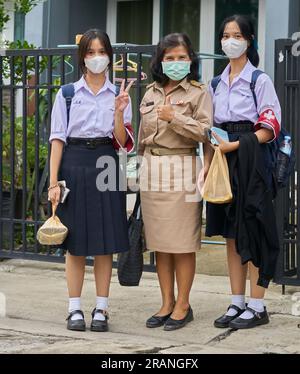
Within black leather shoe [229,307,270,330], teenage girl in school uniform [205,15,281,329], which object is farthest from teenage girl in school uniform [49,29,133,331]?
black leather shoe [229,307,270,330]

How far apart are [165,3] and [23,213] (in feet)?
16.4

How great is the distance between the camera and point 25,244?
7969 millimetres

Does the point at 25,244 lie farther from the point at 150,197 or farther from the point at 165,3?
the point at 165,3

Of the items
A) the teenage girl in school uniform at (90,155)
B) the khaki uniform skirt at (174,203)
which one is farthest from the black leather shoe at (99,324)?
the khaki uniform skirt at (174,203)

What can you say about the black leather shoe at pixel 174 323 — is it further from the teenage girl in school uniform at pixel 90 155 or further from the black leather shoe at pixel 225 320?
the teenage girl in school uniform at pixel 90 155

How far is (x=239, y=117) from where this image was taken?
18.9 feet

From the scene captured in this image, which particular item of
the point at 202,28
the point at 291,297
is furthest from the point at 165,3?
the point at 291,297

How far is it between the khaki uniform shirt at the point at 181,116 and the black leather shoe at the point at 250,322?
1.17m

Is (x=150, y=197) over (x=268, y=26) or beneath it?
beneath

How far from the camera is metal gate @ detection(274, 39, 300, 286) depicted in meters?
6.69

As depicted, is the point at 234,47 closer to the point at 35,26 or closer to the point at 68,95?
the point at 68,95

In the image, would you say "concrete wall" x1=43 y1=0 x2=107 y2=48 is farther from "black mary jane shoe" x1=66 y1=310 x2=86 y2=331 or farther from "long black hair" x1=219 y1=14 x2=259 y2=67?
"black mary jane shoe" x1=66 y1=310 x2=86 y2=331

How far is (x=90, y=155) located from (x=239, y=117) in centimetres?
99
